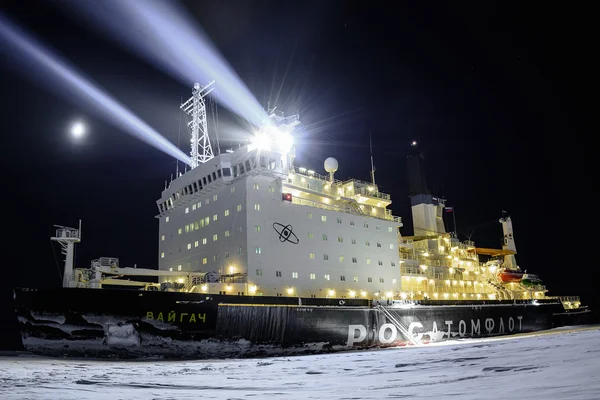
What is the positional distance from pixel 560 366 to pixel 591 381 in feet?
5.86

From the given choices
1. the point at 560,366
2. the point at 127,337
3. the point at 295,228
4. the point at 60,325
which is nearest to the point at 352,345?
the point at 295,228

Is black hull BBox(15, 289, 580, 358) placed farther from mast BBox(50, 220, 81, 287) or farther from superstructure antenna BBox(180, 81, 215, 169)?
superstructure antenna BBox(180, 81, 215, 169)

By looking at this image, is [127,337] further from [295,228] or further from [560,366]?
[560,366]

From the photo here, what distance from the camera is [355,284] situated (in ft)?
78.6

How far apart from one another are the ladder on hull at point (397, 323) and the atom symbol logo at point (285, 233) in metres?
5.63

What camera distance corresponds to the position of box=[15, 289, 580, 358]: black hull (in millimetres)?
16281

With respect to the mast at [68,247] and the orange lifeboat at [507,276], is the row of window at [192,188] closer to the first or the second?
the mast at [68,247]

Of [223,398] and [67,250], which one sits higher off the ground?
[67,250]

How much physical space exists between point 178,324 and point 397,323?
11789 millimetres

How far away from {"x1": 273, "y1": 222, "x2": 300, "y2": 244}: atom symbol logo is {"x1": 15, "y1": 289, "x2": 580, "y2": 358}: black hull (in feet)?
11.3

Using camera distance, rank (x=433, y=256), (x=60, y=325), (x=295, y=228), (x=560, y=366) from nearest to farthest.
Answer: (x=560, y=366) → (x=60, y=325) → (x=295, y=228) → (x=433, y=256)

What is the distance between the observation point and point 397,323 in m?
23.0

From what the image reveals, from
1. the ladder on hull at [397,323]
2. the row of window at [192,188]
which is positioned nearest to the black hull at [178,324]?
the ladder on hull at [397,323]

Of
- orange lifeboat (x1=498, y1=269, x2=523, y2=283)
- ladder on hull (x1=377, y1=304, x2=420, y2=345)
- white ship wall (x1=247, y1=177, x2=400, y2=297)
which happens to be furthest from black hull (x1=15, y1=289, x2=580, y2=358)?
orange lifeboat (x1=498, y1=269, x2=523, y2=283)
